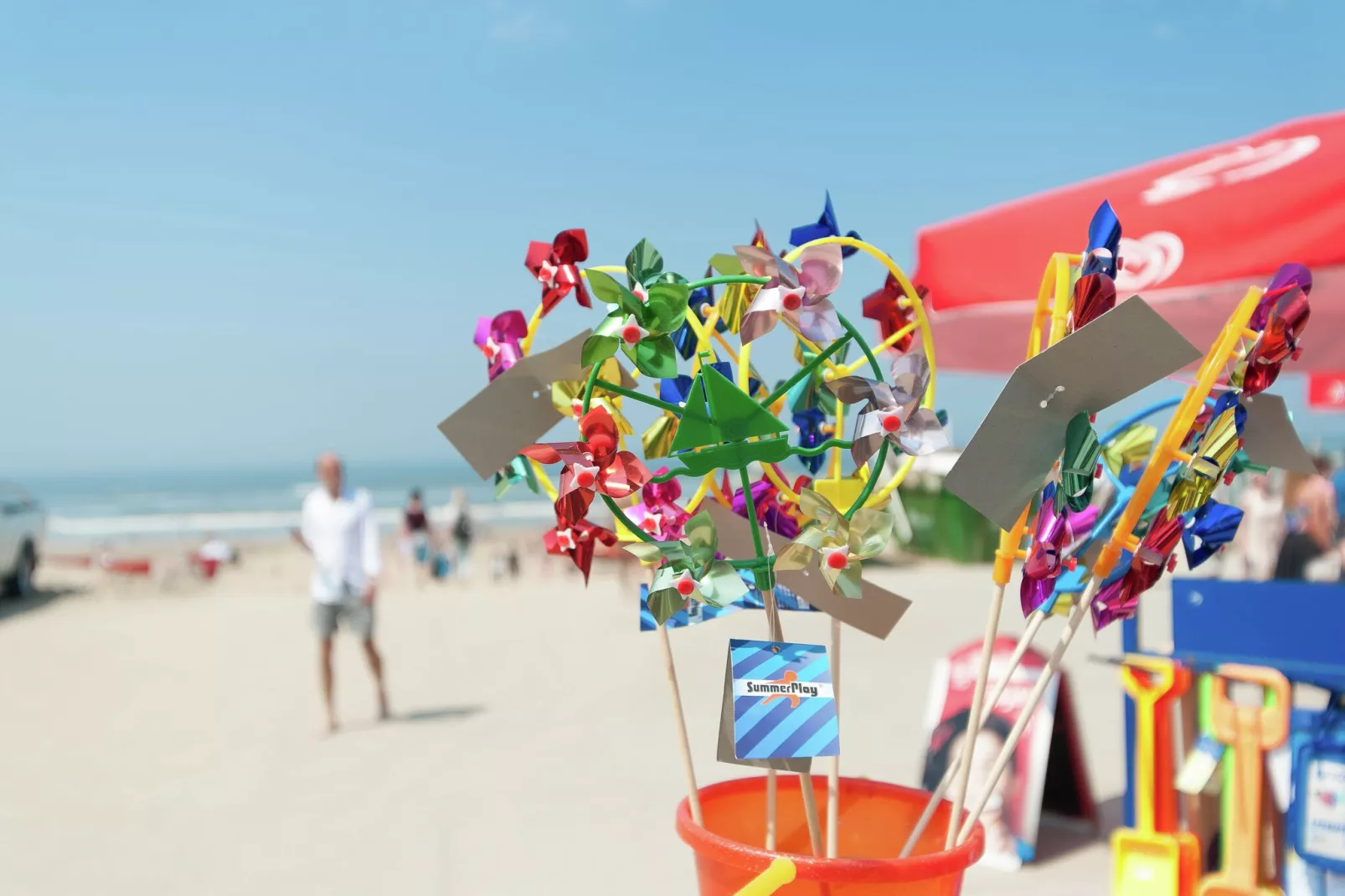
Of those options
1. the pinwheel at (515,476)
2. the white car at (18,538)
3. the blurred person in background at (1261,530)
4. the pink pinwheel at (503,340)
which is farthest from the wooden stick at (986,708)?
the white car at (18,538)

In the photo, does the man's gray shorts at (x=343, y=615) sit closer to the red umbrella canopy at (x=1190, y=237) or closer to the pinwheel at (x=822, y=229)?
the red umbrella canopy at (x=1190, y=237)

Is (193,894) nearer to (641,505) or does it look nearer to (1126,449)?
(641,505)

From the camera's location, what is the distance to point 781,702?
1345mm

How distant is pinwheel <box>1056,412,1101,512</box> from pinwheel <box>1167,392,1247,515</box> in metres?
0.23

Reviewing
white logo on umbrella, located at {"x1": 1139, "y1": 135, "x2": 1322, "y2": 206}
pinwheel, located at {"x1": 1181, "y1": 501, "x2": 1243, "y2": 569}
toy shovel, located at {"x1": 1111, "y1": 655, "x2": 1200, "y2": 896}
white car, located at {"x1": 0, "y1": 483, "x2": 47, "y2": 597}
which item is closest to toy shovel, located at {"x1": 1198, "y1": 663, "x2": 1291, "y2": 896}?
toy shovel, located at {"x1": 1111, "y1": 655, "x2": 1200, "y2": 896}

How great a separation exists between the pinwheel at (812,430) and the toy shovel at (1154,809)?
5.13ft

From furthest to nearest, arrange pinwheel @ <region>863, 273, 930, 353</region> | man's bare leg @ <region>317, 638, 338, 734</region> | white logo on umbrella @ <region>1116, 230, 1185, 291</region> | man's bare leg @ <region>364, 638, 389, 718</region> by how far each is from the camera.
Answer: man's bare leg @ <region>364, 638, 389, 718</region> < man's bare leg @ <region>317, 638, 338, 734</region> < white logo on umbrella @ <region>1116, 230, 1185, 291</region> < pinwheel @ <region>863, 273, 930, 353</region>

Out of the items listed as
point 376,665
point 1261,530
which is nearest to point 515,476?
point 376,665

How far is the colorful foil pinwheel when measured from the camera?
1369 mm

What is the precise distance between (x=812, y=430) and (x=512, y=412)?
57 centimetres

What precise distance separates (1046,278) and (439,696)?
5.72 m

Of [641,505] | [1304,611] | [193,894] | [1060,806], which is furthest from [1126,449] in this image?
[193,894]

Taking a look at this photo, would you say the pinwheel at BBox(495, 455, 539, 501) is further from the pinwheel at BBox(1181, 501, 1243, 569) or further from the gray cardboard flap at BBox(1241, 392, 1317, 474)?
the gray cardboard flap at BBox(1241, 392, 1317, 474)

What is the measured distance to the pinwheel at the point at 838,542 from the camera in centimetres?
133
